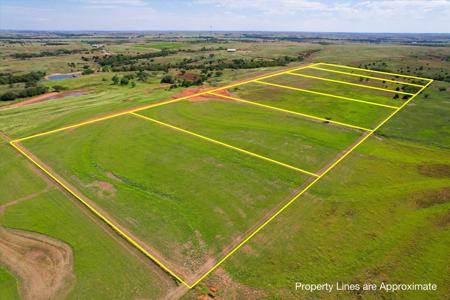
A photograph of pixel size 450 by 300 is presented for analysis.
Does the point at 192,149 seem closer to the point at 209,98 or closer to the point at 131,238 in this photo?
the point at 131,238

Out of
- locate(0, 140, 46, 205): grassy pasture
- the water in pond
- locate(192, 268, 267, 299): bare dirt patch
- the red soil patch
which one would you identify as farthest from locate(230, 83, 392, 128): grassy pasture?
the water in pond

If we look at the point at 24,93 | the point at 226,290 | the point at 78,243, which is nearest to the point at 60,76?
the point at 24,93

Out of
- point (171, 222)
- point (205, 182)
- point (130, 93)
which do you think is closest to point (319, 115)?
point (205, 182)

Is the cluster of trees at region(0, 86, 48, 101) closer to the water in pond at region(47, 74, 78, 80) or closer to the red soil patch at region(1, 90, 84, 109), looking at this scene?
the red soil patch at region(1, 90, 84, 109)

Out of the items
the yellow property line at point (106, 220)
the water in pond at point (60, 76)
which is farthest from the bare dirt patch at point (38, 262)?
the water in pond at point (60, 76)

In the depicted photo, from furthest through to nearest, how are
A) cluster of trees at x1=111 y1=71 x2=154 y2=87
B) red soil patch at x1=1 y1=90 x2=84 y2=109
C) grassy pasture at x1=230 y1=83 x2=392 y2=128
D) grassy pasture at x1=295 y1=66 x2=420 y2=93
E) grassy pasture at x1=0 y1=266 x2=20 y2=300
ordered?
cluster of trees at x1=111 y1=71 x2=154 y2=87
grassy pasture at x1=295 y1=66 x2=420 y2=93
red soil patch at x1=1 y1=90 x2=84 y2=109
grassy pasture at x1=230 y1=83 x2=392 y2=128
grassy pasture at x1=0 y1=266 x2=20 y2=300

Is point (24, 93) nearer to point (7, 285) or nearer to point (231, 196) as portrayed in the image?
point (7, 285)
